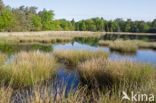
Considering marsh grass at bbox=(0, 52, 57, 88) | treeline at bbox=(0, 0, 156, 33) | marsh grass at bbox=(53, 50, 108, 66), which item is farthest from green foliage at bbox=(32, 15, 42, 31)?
marsh grass at bbox=(0, 52, 57, 88)

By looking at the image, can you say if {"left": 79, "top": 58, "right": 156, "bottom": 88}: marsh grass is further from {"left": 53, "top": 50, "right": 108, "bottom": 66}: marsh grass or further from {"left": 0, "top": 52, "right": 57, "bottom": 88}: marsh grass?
{"left": 53, "top": 50, "right": 108, "bottom": 66}: marsh grass

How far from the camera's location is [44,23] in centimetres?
5803

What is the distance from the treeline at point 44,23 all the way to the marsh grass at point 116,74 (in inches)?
1386

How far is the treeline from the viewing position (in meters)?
42.0

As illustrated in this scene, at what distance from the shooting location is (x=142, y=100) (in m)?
3.54

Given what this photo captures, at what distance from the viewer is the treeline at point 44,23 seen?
41969 mm

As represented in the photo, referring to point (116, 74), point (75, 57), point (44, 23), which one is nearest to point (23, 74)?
point (116, 74)

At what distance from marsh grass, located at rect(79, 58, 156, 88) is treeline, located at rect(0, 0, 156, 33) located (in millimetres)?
35212

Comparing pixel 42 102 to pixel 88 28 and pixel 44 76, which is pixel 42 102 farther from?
pixel 88 28

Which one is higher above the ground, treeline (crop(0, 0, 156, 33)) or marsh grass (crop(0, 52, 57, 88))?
treeline (crop(0, 0, 156, 33))

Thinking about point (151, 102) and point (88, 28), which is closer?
point (151, 102)

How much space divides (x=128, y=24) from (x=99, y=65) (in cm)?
7867

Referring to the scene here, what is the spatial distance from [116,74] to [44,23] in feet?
178

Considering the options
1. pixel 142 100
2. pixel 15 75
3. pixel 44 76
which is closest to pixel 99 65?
pixel 44 76
